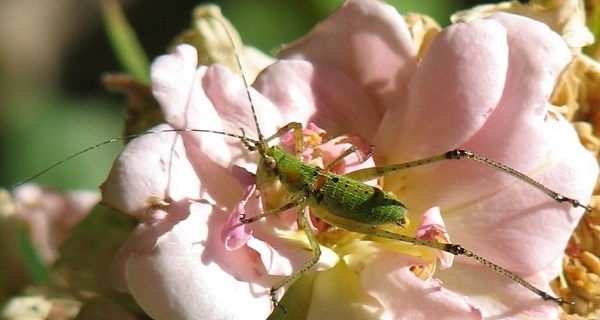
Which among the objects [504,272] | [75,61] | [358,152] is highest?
[358,152]

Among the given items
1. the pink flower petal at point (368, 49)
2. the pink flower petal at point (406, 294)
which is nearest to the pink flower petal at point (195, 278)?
the pink flower petal at point (406, 294)

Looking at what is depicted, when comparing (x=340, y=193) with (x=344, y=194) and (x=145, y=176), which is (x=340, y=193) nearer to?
(x=344, y=194)

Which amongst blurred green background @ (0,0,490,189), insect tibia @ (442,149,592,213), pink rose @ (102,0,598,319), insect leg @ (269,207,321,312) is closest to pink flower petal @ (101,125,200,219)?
pink rose @ (102,0,598,319)

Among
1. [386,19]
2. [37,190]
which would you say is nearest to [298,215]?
[386,19]

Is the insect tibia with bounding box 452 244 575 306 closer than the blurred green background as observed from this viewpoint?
Yes

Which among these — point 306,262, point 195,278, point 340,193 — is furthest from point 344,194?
point 195,278

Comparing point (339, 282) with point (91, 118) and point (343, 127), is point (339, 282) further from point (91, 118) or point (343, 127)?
point (91, 118)

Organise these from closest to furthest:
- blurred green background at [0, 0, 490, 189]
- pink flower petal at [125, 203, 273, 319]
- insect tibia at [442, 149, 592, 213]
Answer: pink flower petal at [125, 203, 273, 319] < insect tibia at [442, 149, 592, 213] < blurred green background at [0, 0, 490, 189]

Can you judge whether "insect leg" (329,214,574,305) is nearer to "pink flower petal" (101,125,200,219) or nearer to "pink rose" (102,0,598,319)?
"pink rose" (102,0,598,319)
